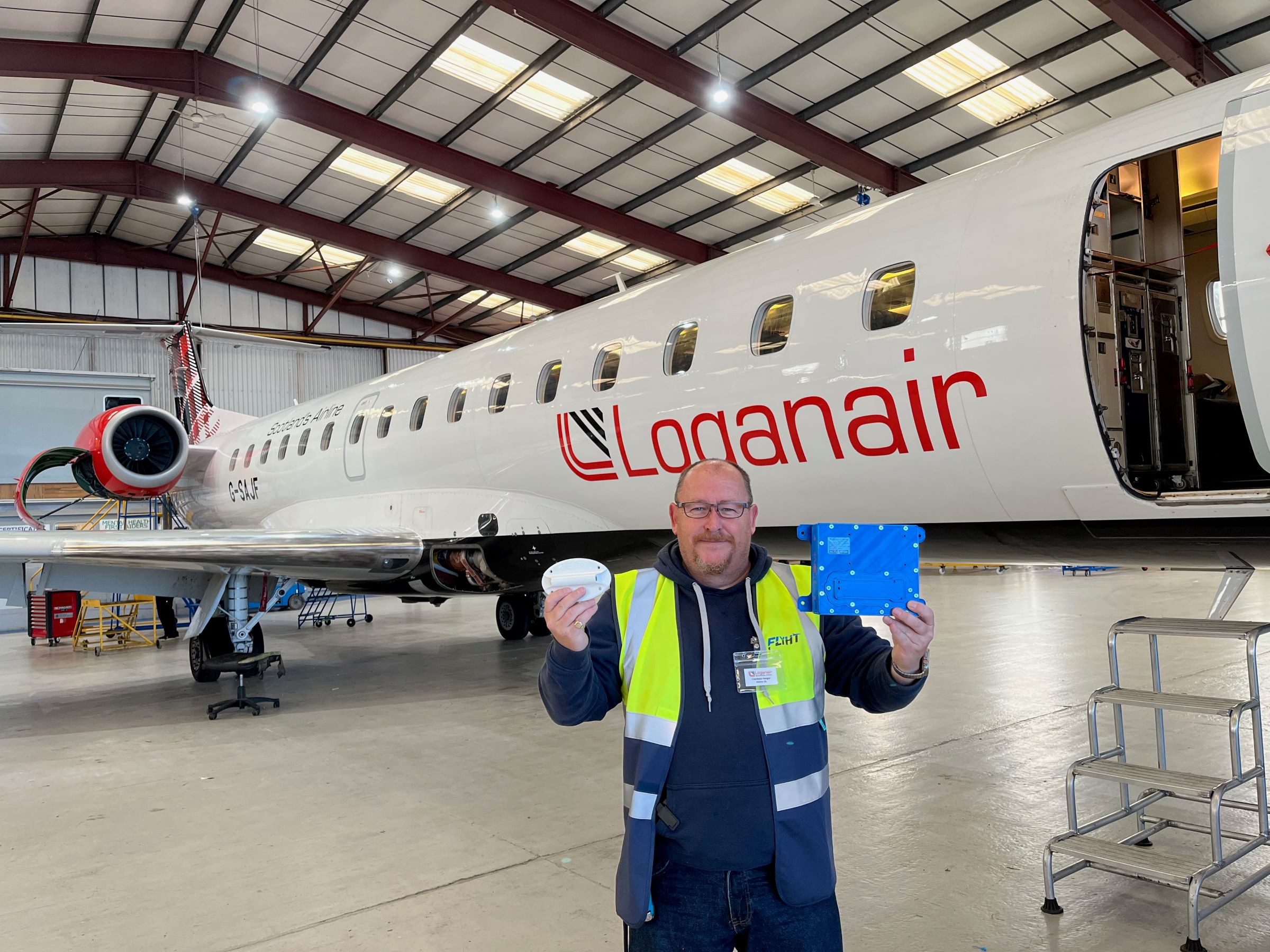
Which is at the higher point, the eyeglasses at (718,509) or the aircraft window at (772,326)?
the aircraft window at (772,326)

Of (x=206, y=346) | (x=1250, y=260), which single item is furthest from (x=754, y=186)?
(x=206, y=346)

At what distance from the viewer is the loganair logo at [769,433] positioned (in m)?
5.25

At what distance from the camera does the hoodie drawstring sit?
2.47 meters

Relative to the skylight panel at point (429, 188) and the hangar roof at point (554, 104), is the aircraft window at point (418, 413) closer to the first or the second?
the hangar roof at point (554, 104)

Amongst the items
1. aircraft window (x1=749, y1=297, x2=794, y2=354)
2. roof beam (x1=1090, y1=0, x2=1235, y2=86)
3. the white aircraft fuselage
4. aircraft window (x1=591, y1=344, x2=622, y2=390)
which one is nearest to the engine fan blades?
the white aircraft fuselage

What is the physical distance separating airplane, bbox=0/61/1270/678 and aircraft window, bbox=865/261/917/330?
0.02m

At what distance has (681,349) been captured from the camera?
7098mm

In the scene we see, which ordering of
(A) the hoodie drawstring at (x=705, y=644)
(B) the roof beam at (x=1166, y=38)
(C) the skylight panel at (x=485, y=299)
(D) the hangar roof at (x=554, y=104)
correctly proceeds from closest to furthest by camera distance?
(A) the hoodie drawstring at (x=705, y=644) < (B) the roof beam at (x=1166, y=38) < (D) the hangar roof at (x=554, y=104) < (C) the skylight panel at (x=485, y=299)

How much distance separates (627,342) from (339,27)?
447 inches

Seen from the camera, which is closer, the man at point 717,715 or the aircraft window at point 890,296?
the man at point 717,715

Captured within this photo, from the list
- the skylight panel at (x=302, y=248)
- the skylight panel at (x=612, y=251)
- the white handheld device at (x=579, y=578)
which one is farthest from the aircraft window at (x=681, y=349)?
the skylight panel at (x=302, y=248)

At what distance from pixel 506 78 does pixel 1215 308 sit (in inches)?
543

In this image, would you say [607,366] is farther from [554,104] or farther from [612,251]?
[612,251]

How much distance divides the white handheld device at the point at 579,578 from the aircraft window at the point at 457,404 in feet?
24.6
